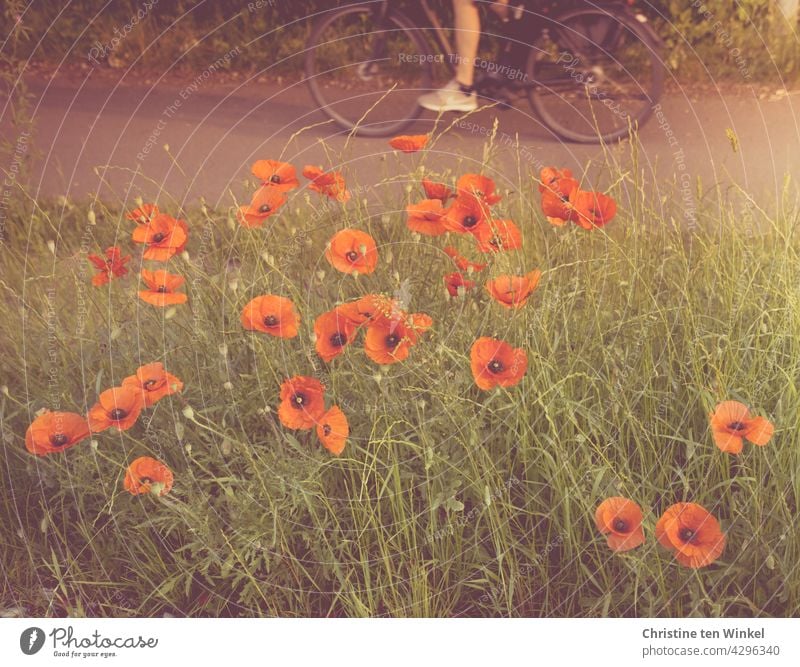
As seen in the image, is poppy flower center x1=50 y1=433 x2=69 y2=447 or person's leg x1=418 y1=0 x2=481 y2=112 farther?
person's leg x1=418 y1=0 x2=481 y2=112

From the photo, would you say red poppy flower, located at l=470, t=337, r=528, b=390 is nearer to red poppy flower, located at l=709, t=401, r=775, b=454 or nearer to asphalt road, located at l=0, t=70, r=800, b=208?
red poppy flower, located at l=709, t=401, r=775, b=454

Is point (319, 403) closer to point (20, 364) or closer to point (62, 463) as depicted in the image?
point (62, 463)

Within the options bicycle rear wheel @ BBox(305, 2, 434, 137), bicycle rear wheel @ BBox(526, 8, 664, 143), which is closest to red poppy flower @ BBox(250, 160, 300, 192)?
bicycle rear wheel @ BBox(305, 2, 434, 137)

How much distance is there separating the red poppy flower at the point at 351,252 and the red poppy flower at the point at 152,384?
356mm

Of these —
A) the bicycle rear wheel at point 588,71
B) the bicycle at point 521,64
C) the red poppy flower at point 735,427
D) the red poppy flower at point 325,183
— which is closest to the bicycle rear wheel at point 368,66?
the bicycle at point 521,64

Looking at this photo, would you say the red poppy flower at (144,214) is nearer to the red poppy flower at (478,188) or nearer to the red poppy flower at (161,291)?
the red poppy flower at (161,291)

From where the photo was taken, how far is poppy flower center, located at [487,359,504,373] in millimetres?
1367

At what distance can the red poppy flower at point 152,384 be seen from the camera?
1361mm

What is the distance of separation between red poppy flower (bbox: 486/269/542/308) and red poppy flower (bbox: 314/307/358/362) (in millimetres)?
243

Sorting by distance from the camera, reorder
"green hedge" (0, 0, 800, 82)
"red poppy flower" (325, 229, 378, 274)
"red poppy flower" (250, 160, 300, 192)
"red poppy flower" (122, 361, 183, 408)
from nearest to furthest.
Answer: "red poppy flower" (122, 361, 183, 408) < "red poppy flower" (325, 229, 378, 274) < "red poppy flower" (250, 160, 300, 192) < "green hedge" (0, 0, 800, 82)

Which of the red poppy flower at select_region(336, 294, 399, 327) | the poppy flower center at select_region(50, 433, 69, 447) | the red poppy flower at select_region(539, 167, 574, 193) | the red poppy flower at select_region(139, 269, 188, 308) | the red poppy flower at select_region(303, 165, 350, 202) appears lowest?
the poppy flower center at select_region(50, 433, 69, 447)

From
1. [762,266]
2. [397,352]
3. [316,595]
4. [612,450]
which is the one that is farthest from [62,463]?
[762,266]

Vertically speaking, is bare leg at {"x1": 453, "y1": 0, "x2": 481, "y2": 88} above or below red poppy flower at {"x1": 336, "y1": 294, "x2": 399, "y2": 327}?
above

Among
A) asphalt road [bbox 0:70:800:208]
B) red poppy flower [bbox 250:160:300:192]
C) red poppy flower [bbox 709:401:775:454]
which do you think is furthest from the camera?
asphalt road [bbox 0:70:800:208]
